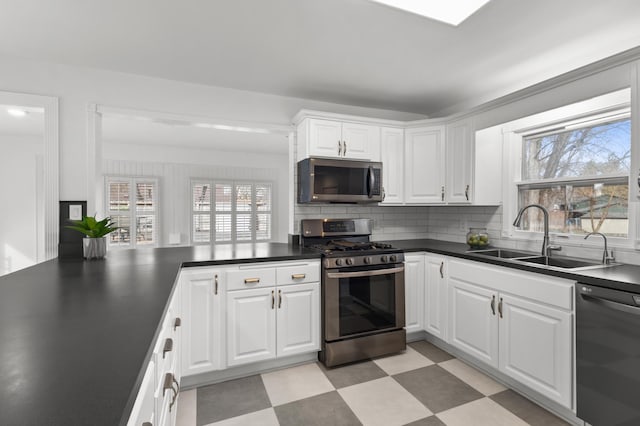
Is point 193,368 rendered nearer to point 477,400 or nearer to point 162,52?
point 477,400

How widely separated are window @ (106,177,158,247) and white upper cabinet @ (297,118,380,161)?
404 centimetres

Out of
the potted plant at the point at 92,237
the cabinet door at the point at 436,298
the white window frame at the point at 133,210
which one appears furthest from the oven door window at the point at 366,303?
the white window frame at the point at 133,210

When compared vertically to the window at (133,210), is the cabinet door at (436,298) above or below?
below

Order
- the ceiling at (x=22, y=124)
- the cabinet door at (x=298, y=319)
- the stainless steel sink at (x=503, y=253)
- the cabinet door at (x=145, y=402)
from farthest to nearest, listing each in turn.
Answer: the ceiling at (x=22, y=124)
the stainless steel sink at (x=503, y=253)
the cabinet door at (x=298, y=319)
the cabinet door at (x=145, y=402)

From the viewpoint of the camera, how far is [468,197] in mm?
2896

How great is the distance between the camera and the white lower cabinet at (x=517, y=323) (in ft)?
5.91

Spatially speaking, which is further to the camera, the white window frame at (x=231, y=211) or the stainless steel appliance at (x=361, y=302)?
the white window frame at (x=231, y=211)

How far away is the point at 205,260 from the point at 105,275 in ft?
2.07

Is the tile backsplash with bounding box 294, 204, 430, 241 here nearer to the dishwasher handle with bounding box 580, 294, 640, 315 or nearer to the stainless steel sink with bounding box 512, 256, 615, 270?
the stainless steel sink with bounding box 512, 256, 615, 270

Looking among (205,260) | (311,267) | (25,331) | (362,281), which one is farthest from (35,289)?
(362,281)

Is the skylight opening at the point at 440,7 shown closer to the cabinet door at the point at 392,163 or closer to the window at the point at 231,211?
the cabinet door at the point at 392,163

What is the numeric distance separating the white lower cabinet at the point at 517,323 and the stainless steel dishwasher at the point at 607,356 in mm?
71

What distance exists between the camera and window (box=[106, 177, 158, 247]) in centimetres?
571

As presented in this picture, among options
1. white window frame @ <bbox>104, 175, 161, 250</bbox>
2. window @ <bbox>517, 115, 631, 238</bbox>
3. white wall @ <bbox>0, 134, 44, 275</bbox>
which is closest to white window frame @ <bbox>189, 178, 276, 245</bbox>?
white window frame @ <bbox>104, 175, 161, 250</bbox>
